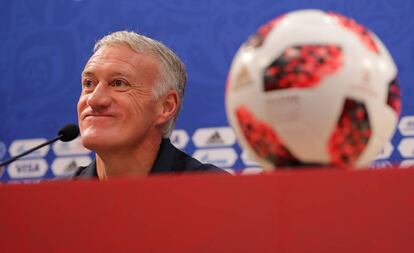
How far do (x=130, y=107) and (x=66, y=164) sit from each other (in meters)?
0.70

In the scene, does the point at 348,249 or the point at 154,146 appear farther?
the point at 154,146

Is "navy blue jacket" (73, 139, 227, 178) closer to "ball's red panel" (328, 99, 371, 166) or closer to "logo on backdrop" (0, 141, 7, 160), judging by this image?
"logo on backdrop" (0, 141, 7, 160)

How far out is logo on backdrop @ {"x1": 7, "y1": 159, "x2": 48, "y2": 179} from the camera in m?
2.05

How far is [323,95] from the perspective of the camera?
0.60 meters

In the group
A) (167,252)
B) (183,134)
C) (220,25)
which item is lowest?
(183,134)

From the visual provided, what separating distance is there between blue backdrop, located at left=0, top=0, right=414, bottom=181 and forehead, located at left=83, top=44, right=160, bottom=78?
53 cm

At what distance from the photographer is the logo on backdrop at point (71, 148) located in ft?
6.72

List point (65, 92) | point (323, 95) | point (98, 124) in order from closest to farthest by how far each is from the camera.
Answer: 1. point (323, 95)
2. point (98, 124)
3. point (65, 92)

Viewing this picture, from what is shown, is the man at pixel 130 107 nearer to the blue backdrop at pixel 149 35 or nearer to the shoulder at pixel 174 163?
the shoulder at pixel 174 163

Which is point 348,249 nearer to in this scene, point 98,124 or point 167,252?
point 167,252

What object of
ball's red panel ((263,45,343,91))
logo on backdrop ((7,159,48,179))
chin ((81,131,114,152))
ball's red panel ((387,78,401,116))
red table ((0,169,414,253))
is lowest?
logo on backdrop ((7,159,48,179))

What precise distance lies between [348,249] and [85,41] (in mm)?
1715

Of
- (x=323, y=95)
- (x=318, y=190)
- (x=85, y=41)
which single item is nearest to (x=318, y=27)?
(x=323, y=95)

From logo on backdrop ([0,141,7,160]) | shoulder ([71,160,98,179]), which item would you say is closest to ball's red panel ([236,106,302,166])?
shoulder ([71,160,98,179])
